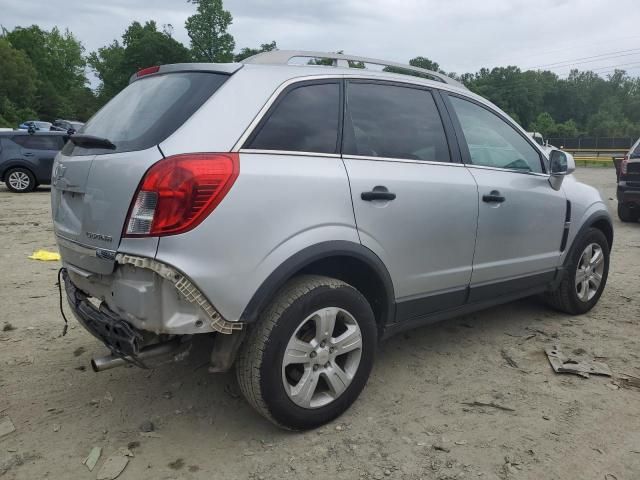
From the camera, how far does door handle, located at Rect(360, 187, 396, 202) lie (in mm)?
2805

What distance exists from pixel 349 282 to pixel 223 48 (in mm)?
73282

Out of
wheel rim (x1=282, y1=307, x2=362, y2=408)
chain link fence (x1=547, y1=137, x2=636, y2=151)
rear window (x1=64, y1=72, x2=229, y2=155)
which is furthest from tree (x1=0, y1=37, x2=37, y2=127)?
wheel rim (x1=282, y1=307, x2=362, y2=408)

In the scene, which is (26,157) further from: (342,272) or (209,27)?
(209,27)

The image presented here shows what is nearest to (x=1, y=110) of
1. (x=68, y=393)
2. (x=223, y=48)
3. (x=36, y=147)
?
(x=223, y=48)

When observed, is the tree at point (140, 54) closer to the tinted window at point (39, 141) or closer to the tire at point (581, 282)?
the tinted window at point (39, 141)

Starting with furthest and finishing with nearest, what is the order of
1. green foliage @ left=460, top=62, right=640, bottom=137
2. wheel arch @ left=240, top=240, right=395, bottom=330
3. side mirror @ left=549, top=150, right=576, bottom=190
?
green foliage @ left=460, top=62, right=640, bottom=137 → side mirror @ left=549, top=150, right=576, bottom=190 → wheel arch @ left=240, top=240, right=395, bottom=330

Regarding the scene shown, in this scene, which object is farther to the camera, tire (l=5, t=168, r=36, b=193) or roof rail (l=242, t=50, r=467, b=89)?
tire (l=5, t=168, r=36, b=193)

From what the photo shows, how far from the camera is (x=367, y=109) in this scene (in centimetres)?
306

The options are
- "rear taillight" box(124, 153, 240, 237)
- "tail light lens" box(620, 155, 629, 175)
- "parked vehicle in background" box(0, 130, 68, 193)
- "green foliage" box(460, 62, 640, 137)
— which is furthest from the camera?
"green foliage" box(460, 62, 640, 137)

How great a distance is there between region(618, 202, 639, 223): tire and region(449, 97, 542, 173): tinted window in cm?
671

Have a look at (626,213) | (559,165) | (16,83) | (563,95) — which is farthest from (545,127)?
(559,165)

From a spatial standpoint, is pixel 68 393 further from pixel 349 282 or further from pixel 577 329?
pixel 577 329

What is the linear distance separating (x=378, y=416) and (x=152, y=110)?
6.44 feet

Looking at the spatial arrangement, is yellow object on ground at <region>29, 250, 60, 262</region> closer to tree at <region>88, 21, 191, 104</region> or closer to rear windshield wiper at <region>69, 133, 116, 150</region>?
rear windshield wiper at <region>69, 133, 116, 150</region>
